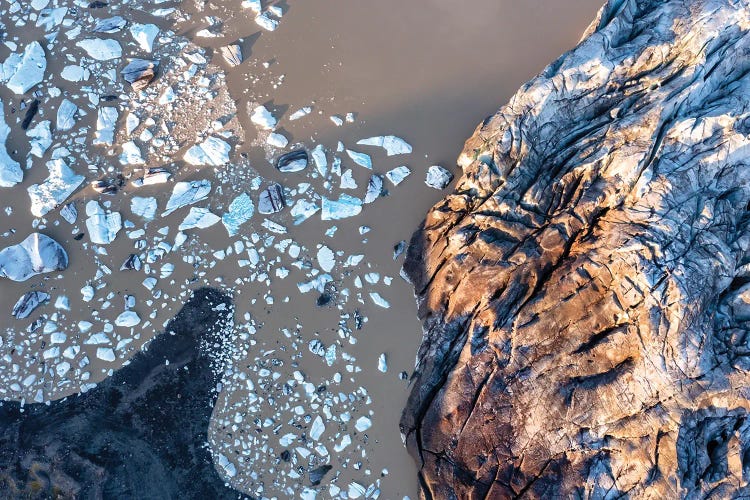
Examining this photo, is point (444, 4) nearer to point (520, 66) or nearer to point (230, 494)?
point (520, 66)

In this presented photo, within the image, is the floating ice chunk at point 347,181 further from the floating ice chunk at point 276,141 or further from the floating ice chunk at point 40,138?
the floating ice chunk at point 40,138

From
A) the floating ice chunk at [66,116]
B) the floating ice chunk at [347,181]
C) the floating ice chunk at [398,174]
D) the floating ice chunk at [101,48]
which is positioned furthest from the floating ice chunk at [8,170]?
the floating ice chunk at [398,174]

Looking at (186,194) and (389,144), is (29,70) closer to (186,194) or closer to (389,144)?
(186,194)

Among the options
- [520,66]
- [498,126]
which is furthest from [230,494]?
[520,66]

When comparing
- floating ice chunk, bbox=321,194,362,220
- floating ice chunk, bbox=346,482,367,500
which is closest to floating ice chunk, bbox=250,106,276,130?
floating ice chunk, bbox=321,194,362,220

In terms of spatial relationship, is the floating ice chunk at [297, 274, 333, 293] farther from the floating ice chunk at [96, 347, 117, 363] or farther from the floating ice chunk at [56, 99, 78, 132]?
the floating ice chunk at [56, 99, 78, 132]

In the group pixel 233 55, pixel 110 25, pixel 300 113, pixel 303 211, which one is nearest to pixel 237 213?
pixel 303 211

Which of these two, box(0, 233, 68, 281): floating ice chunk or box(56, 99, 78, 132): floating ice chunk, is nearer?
box(0, 233, 68, 281): floating ice chunk
